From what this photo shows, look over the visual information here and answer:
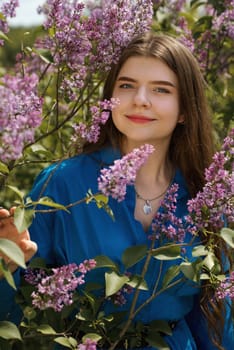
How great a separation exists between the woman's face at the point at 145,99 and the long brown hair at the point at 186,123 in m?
0.03

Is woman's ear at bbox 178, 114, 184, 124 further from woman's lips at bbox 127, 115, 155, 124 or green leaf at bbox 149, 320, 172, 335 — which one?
green leaf at bbox 149, 320, 172, 335

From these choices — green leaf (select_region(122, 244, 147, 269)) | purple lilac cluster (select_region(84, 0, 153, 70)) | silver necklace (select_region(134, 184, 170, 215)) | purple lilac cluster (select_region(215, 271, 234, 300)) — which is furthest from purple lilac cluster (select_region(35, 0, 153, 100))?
purple lilac cluster (select_region(215, 271, 234, 300))

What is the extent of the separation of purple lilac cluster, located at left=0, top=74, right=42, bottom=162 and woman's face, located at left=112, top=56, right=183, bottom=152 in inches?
24.2

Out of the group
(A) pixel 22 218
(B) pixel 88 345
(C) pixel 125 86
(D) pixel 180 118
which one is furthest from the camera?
(D) pixel 180 118

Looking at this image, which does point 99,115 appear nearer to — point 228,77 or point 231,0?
point 231,0

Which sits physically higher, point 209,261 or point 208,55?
point 208,55

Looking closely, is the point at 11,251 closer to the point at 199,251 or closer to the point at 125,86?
the point at 199,251

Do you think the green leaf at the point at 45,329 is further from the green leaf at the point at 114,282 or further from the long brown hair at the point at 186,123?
the long brown hair at the point at 186,123

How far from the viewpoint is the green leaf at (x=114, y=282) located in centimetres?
152

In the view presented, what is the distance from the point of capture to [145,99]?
1854mm

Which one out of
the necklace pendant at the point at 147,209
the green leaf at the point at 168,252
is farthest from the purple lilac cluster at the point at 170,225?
the necklace pendant at the point at 147,209

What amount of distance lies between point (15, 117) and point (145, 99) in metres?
0.65

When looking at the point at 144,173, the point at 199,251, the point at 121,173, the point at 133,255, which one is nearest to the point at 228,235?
the point at 199,251

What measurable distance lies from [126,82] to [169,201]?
1.24 feet
